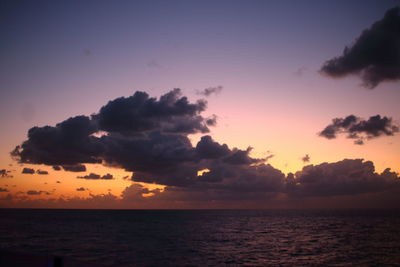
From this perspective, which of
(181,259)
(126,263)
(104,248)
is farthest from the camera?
(104,248)

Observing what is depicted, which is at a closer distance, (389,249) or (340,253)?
(340,253)

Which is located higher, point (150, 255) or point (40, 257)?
point (40, 257)

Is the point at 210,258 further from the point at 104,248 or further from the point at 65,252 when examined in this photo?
the point at 65,252

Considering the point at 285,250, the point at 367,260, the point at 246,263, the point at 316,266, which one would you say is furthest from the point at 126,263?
the point at 367,260

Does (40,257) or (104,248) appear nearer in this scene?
(40,257)

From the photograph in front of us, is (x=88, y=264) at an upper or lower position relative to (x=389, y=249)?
upper

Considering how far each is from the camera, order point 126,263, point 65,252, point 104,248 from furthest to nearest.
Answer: point 104,248, point 65,252, point 126,263

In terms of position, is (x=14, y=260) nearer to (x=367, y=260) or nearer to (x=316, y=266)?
(x=316, y=266)

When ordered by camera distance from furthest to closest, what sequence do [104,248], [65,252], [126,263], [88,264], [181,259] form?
[104,248]
[65,252]
[181,259]
[126,263]
[88,264]

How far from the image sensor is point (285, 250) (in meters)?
44.7

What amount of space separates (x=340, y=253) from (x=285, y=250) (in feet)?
25.0

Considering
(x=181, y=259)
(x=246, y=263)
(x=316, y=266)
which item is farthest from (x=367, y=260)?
(x=181, y=259)

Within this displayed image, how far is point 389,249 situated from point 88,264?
1985 inches

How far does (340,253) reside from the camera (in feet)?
137
